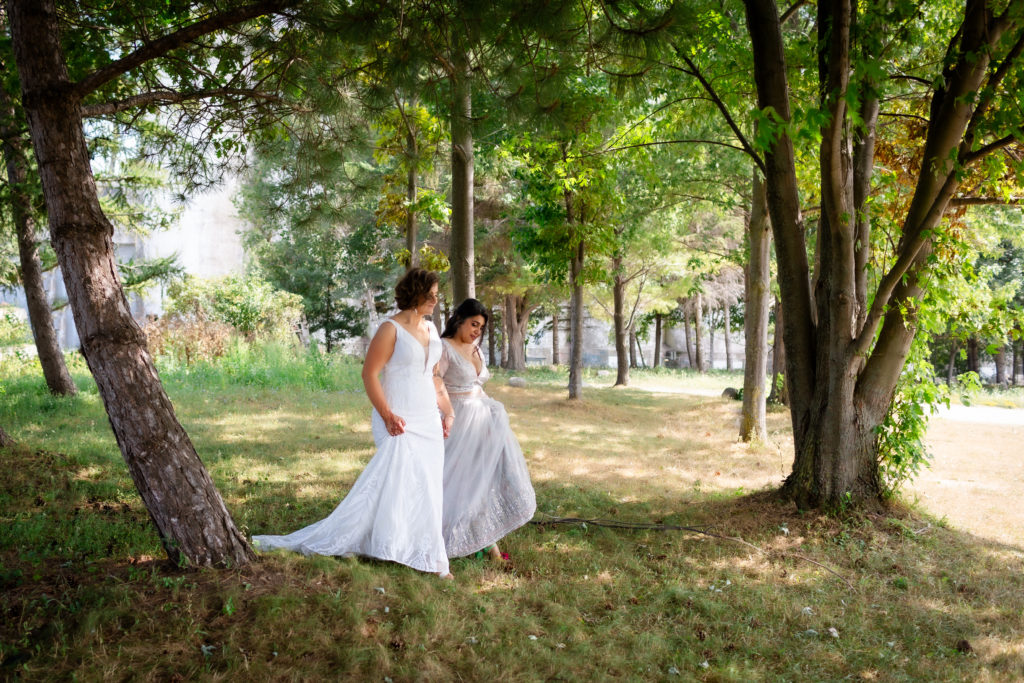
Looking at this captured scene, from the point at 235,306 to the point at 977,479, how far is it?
60.1ft

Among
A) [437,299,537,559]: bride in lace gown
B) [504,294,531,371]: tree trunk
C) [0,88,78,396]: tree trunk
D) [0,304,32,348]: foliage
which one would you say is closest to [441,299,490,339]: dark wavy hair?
[437,299,537,559]: bride in lace gown

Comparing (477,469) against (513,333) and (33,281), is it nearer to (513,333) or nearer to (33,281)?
(33,281)

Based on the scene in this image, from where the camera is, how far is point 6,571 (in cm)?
386

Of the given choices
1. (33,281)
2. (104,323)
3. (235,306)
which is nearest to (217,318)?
(235,306)

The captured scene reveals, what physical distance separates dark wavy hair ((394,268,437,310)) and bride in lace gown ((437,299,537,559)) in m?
0.61

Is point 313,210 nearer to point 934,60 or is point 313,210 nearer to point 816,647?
point 816,647

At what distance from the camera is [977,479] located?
8.48 metres

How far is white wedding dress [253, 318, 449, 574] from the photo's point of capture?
→ 4574mm

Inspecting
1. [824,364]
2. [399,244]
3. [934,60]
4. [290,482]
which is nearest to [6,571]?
[290,482]

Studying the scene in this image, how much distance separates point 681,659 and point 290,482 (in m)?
4.76

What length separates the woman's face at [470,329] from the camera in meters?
5.28

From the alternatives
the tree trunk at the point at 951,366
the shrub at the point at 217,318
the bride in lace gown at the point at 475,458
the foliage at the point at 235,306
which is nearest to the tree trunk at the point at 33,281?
the shrub at the point at 217,318

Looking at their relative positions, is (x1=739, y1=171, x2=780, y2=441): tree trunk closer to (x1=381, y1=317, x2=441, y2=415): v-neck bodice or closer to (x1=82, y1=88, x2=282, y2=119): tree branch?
(x1=381, y1=317, x2=441, y2=415): v-neck bodice

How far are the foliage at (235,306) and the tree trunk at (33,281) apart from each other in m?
7.91
